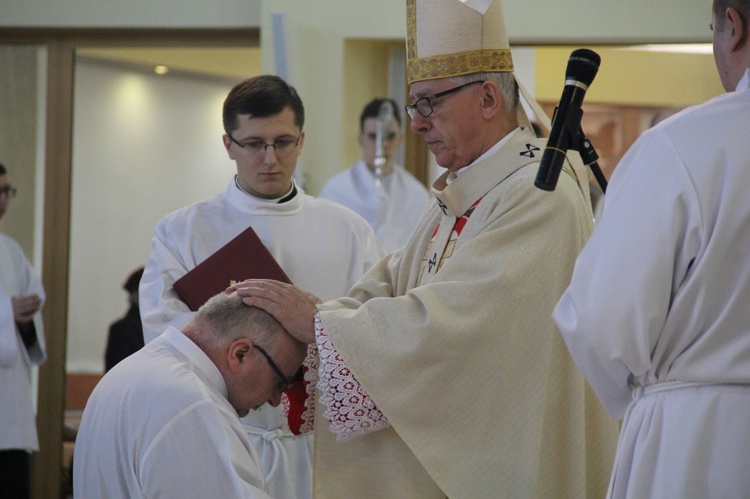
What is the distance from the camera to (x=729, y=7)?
2.34 metres

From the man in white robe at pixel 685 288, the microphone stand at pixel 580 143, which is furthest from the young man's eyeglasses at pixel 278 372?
the microphone stand at pixel 580 143

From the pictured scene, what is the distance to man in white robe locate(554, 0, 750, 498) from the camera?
224cm

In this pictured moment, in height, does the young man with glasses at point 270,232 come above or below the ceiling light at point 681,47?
below

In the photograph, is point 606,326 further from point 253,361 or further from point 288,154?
point 288,154

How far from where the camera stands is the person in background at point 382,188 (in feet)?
22.3

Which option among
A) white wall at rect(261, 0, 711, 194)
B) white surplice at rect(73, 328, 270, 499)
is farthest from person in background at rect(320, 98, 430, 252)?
white surplice at rect(73, 328, 270, 499)

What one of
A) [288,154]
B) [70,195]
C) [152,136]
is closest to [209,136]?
[152,136]

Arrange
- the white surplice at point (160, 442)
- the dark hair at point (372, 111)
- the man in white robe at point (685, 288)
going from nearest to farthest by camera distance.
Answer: the man in white robe at point (685, 288), the white surplice at point (160, 442), the dark hair at point (372, 111)

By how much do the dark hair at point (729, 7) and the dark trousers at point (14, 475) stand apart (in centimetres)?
510

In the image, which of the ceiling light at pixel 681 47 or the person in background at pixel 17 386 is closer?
the person in background at pixel 17 386

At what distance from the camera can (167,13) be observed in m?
7.35

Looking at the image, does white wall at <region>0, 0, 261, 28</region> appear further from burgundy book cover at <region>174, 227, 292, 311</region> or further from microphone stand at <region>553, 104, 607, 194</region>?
microphone stand at <region>553, 104, 607, 194</region>

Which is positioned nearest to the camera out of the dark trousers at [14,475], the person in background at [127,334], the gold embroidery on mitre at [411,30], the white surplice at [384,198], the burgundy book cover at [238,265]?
the gold embroidery on mitre at [411,30]

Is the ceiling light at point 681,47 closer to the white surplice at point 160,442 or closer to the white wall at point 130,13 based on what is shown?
the white wall at point 130,13
